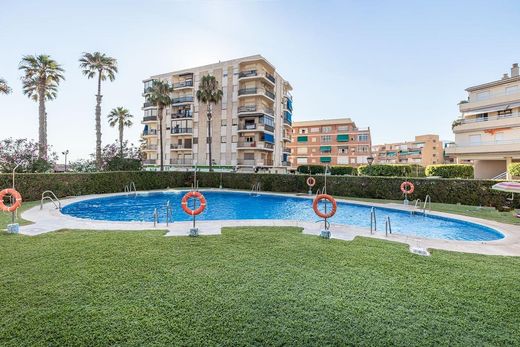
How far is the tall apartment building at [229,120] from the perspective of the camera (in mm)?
37281

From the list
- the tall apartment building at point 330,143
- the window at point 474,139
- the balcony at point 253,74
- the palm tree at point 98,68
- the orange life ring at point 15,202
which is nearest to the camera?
the orange life ring at point 15,202

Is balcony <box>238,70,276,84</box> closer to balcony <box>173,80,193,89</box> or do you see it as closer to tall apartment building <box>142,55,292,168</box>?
tall apartment building <box>142,55,292,168</box>

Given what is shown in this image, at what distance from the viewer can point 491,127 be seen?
27609 mm

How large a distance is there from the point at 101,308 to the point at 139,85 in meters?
47.7

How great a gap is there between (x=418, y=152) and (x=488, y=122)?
203 feet

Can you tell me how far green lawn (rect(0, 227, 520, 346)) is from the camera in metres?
3.32

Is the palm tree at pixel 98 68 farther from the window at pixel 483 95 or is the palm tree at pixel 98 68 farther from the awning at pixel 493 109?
the window at pixel 483 95

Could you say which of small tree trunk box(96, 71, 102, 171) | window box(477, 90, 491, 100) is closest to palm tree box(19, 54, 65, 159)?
small tree trunk box(96, 71, 102, 171)

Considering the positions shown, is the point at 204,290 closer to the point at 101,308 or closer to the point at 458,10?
the point at 101,308

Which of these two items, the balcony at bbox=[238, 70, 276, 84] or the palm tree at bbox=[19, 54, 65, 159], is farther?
the balcony at bbox=[238, 70, 276, 84]

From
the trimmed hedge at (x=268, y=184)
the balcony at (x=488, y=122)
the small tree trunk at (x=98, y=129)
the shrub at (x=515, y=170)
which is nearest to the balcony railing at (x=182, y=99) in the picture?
the small tree trunk at (x=98, y=129)

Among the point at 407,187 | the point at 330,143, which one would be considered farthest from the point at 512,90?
the point at 330,143

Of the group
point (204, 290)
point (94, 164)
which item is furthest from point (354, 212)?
point (94, 164)

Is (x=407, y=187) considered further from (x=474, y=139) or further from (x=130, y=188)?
(x=130, y=188)
